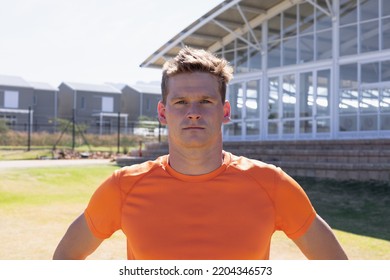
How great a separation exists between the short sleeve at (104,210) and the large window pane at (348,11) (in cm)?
1674

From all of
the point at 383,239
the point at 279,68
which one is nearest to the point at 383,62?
the point at 279,68

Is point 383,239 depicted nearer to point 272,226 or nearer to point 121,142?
point 272,226

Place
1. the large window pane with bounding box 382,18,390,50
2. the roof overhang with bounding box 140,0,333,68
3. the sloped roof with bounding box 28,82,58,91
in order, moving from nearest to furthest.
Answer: the large window pane with bounding box 382,18,390,50 → the roof overhang with bounding box 140,0,333,68 → the sloped roof with bounding box 28,82,58,91

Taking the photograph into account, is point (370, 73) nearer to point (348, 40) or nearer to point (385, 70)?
point (385, 70)

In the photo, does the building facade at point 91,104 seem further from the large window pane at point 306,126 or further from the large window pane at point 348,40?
the large window pane at point 348,40

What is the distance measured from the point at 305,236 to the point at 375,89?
1555cm

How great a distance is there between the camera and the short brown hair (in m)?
2.12

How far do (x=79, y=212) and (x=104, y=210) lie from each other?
838 cm

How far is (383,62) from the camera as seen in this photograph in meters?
16.4

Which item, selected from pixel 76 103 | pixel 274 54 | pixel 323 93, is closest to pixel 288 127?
pixel 323 93

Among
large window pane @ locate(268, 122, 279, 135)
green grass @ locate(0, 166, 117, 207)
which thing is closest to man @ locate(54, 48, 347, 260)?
green grass @ locate(0, 166, 117, 207)

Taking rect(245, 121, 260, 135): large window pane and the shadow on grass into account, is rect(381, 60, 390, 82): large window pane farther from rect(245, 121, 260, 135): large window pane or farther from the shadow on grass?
rect(245, 121, 260, 135): large window pane

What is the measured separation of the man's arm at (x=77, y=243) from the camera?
2.12 meters

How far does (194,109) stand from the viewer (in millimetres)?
2098
